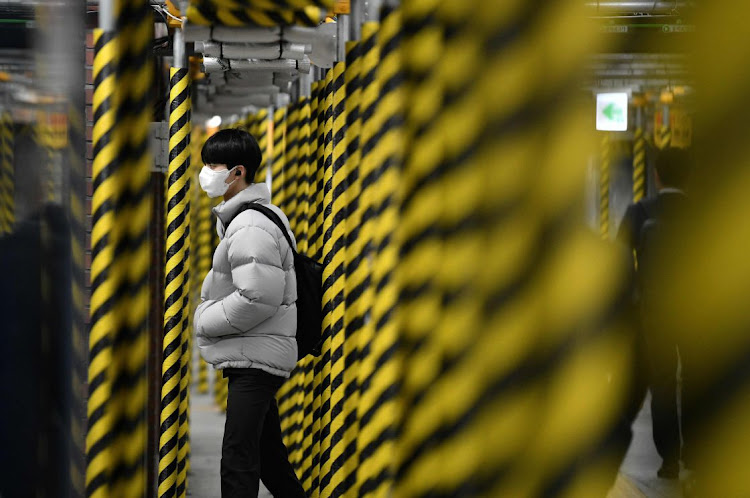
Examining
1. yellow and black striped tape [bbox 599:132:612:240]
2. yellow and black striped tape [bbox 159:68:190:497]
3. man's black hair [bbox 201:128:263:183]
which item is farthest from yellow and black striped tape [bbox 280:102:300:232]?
yellow and black striped tape [bbox 599:132:612:240]

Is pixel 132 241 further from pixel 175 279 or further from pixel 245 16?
pixel 175 279

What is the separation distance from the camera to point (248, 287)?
169 inches

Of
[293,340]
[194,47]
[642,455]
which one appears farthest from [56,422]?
[642,455]

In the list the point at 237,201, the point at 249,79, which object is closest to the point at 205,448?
the point at 249,79

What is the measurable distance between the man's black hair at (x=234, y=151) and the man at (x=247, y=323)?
0.17m

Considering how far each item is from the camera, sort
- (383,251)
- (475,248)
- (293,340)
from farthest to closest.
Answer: (293,340) < (383,251) < (475,248)

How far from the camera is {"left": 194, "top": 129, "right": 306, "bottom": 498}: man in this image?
4.32 meters

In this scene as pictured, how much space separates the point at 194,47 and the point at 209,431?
5068 mm

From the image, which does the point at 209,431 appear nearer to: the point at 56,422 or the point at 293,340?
the point at 293,340

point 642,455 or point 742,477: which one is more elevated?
point 742,477

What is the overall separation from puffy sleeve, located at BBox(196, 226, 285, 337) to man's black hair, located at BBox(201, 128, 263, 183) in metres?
0.45

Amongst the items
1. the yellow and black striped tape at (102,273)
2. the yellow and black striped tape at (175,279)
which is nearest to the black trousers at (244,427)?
the yellow and black striped tape at (175,279)

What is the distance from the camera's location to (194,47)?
596 cm

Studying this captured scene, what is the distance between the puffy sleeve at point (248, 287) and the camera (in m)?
4.30
